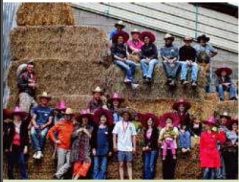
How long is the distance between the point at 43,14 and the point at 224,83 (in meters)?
3.62

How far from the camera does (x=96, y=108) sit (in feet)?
45.4

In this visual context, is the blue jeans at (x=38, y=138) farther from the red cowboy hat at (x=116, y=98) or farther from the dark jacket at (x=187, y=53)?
the dark jacket at (x=187, y=53)

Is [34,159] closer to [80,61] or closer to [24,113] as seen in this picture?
[24,113]

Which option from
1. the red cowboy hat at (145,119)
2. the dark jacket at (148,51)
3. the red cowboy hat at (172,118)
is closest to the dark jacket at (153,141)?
the red cowboy hat at (145,119)

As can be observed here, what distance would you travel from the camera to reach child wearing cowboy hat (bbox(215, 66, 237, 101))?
51.2ft

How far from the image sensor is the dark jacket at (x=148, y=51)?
15.2 meters

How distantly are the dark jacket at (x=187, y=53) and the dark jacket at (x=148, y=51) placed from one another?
1.43 feet

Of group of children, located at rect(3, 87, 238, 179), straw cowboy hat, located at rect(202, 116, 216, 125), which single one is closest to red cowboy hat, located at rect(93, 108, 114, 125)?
group of children, located at rect(3, 87, 238, 179)

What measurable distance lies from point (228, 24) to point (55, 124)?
22.4ft

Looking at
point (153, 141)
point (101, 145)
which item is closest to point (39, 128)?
point (101, 145)

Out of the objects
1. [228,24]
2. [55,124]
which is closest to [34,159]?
[55,124]

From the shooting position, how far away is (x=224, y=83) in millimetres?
15602

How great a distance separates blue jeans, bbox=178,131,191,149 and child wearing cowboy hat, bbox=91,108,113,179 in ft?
3.38

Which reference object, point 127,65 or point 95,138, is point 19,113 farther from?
Answer: point 127,65
